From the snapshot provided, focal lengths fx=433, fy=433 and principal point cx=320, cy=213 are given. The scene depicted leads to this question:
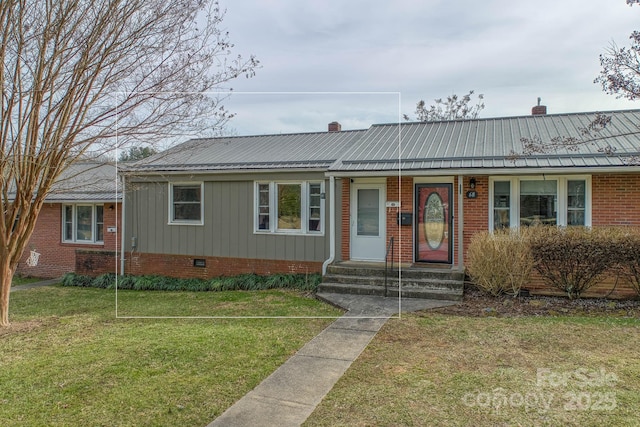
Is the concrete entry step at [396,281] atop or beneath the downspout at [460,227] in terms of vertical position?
beneath

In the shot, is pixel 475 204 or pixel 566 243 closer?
pixel 566 243

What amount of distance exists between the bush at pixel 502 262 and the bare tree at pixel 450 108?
64.1 ft

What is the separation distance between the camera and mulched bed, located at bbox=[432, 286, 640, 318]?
7500mm

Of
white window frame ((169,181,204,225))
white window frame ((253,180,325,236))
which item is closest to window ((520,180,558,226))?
white window frame ((253,180,325,236))

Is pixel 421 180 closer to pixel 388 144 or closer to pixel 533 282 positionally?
pixel 388 144

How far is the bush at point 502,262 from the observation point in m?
8.29

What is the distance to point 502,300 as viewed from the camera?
8344mm

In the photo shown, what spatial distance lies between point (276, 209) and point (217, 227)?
1.84 metres

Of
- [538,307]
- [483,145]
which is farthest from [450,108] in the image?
[538,307]

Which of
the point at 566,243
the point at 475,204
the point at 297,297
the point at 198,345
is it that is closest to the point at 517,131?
the point at 475,204

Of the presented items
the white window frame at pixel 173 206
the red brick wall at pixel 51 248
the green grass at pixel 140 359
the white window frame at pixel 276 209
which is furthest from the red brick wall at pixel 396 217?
the red brick wall at pixel 51 248

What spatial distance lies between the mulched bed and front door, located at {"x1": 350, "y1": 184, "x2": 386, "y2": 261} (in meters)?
2.75

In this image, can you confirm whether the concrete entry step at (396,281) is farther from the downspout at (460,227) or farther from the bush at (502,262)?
the bush at (502,262)

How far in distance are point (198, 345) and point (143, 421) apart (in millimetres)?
2126
